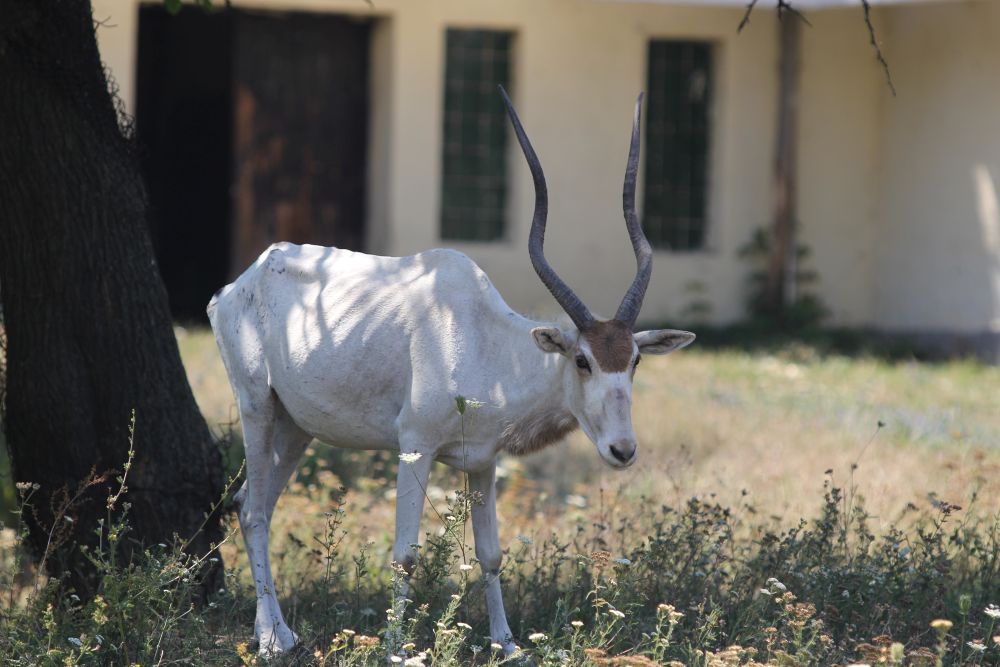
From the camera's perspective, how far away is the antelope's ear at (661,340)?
197 inches

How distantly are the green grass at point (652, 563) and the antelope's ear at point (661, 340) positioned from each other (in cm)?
78

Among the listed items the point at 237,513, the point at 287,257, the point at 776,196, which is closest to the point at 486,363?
the point at 287,257

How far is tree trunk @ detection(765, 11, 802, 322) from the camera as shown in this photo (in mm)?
15773

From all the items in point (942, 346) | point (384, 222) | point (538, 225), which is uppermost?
point (538, 225)

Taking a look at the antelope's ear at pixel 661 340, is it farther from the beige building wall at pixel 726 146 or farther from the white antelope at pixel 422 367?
the beige building wall at pixel 726 146

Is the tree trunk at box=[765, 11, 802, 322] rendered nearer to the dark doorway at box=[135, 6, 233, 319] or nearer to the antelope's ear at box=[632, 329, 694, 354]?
the dark doorway at box=[135, 6, 233, 319]

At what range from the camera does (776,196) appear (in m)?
15.9

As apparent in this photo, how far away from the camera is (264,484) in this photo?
5.54 m

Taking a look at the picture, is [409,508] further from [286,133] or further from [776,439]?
[286,133]

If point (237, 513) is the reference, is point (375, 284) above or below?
above

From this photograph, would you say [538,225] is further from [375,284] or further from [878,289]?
[878,289]

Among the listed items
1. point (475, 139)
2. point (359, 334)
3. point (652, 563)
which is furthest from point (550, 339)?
point (475, 139)

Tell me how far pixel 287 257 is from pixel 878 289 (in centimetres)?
1199

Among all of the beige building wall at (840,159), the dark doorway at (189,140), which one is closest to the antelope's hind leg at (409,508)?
the beige building wall at (840,159)
